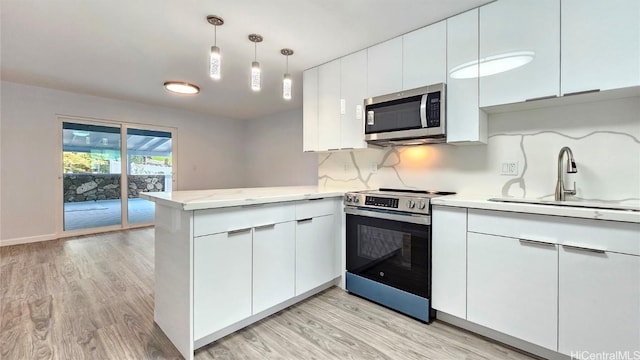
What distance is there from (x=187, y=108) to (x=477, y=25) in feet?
17.0

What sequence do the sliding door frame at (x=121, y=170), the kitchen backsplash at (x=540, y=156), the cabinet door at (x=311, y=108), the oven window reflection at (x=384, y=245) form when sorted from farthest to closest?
the sliding door frame at (x=121, y=170)
the cabinet door at (x=311, y=108)
the oven window reflection at (x=384, y=245)
the kitchen backsplash at (x=540, y=156)

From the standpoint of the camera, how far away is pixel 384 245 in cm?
215

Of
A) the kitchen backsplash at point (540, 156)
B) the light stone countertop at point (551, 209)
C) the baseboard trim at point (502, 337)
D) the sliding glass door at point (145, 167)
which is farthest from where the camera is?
the sliding glass door at point (145, 167)

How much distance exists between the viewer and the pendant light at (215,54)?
1.86 metres

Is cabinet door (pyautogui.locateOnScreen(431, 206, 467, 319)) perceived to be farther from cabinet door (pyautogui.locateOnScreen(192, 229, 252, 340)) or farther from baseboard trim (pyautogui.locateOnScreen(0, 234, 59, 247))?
baseboard trim (pyautogui.locateOnScreen(0, 234, 59, 247))

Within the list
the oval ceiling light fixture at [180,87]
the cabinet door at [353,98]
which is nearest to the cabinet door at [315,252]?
the cabinet door at [353,98]

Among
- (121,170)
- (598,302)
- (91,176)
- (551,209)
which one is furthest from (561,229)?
(91,176)

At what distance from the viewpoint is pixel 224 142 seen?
6.37 meters

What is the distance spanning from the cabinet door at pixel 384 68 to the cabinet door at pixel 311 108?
682mm

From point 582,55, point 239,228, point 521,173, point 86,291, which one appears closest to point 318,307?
point 239,228

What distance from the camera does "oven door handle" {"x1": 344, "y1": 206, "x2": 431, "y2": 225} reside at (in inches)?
75.7

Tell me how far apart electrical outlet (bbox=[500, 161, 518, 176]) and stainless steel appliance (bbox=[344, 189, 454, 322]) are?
521mm

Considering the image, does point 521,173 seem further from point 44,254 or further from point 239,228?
point 44,254

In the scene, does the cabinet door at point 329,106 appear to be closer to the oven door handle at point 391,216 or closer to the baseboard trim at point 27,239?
the oven door handle at point 391,216
